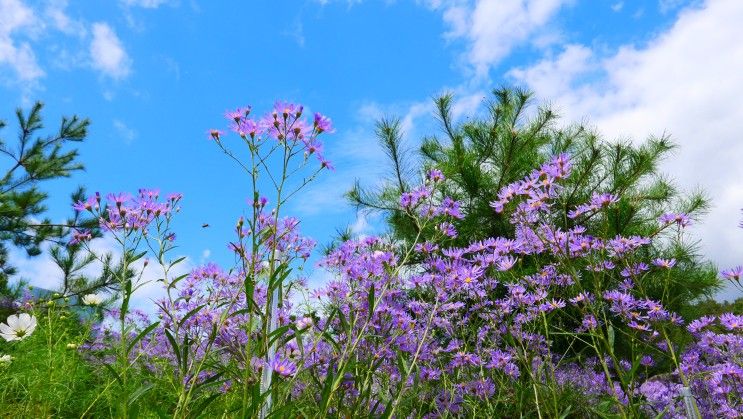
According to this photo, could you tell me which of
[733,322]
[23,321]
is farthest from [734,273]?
[23,321]

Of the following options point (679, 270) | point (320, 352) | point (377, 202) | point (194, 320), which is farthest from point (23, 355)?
point (679, 270)

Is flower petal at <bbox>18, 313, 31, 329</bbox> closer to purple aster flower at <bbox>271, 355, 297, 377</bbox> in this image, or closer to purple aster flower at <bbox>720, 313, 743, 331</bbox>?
purple aster flower at <bbox>271, 355, 297, 377</bbox>

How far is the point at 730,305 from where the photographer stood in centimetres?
1112

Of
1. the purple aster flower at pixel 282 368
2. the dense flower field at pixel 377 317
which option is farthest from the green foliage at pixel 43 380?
the purple aster flower at pixel 282 368

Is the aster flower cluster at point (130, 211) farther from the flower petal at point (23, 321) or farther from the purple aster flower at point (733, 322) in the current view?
the purple aster flower at point (733, 322)

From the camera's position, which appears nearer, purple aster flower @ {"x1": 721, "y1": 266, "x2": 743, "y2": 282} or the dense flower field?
the dense flower field

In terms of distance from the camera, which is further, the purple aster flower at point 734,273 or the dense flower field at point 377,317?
the purple aster flower at point 734,273

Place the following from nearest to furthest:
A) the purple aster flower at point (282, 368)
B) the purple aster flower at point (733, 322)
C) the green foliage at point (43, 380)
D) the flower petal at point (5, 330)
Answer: the purple aster flower at point (282, 368) → the flower petal at point (5, 330) → the purple aster flower at point (733, 322) → the green foliage at point (43, 380)

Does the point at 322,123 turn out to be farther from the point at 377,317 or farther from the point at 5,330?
the point at 5,330

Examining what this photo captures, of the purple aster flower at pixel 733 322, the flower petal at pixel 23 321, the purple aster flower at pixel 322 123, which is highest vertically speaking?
the purple aster flower at pixel 322 123

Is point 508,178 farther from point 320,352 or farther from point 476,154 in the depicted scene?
point 320,352

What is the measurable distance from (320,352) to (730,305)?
37.5 feet

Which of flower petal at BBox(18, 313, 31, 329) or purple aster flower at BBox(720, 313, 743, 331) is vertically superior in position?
purple aster flower at BBox(720, 313, 743, 331)

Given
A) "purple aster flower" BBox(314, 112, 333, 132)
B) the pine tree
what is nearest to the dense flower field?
"purple aster flower" BBox(314, 112, 333, 132)
